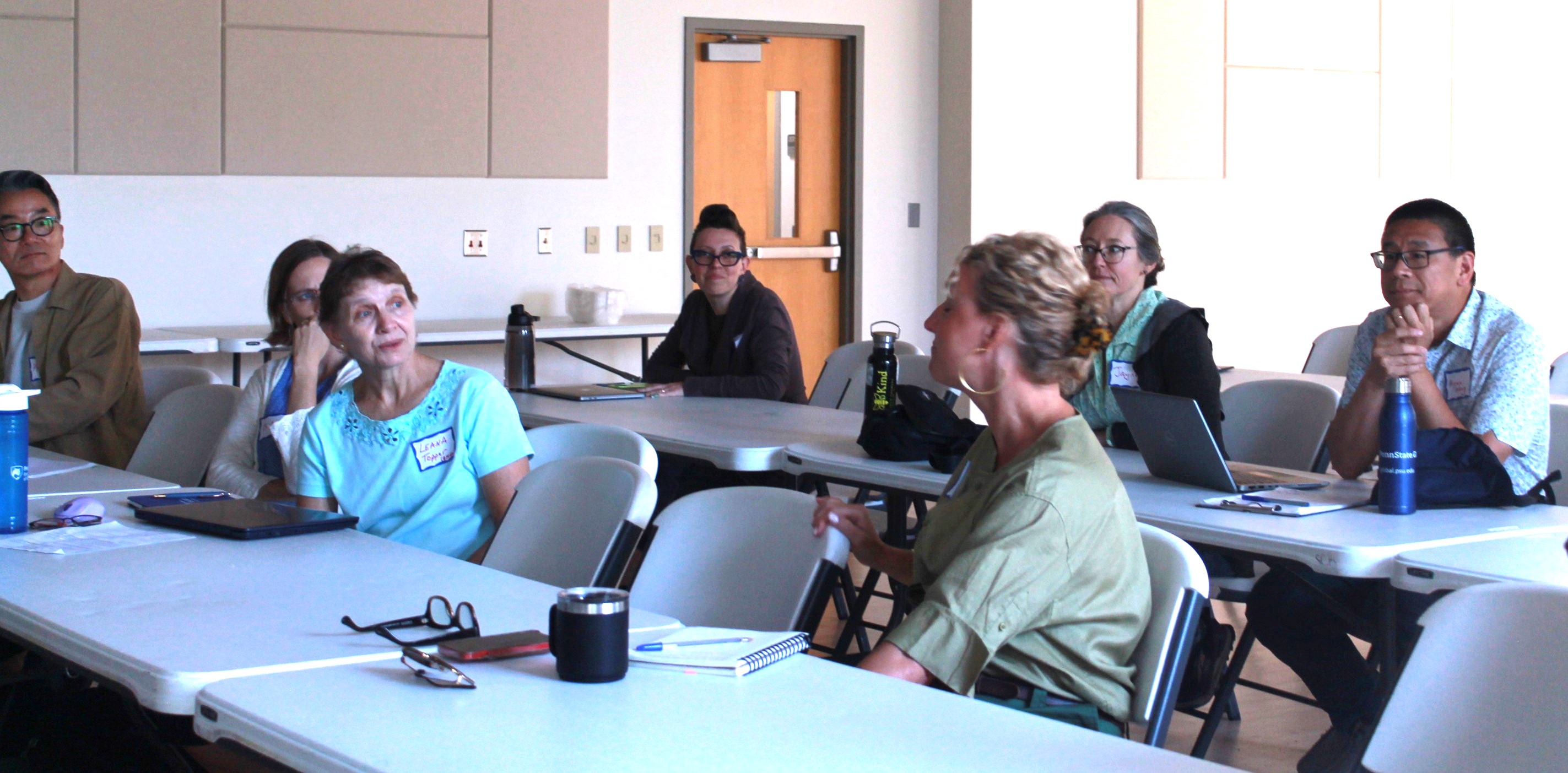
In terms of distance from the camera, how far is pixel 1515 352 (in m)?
3.00

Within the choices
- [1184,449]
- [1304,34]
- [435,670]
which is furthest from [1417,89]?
[435,670]

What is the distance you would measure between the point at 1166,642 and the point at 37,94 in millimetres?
5648

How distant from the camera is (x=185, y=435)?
12.6 ft

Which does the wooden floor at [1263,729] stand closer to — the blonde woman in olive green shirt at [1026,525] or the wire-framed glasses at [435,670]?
the blonde woman in olive green shirt at [1026,525]

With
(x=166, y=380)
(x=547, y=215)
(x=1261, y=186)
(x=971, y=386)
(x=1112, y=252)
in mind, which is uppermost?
(x=1261, y=186)

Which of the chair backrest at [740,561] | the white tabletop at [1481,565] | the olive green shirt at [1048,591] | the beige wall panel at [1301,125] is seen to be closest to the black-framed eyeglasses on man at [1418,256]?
the white tabletop at [1481,565]

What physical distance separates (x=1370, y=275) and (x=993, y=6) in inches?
116

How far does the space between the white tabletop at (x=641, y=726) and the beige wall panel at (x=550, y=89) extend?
18.1ft

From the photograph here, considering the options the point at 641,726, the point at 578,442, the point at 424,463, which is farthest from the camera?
the point at 578,442

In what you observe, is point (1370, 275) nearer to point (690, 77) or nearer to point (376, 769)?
point (690, 77)

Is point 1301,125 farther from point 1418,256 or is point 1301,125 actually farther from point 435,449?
point 435,449

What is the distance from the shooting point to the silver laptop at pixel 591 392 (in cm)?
457

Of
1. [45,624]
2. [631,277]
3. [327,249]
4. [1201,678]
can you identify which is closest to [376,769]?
[45,624]

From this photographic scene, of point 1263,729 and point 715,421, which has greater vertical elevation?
point 715,421
